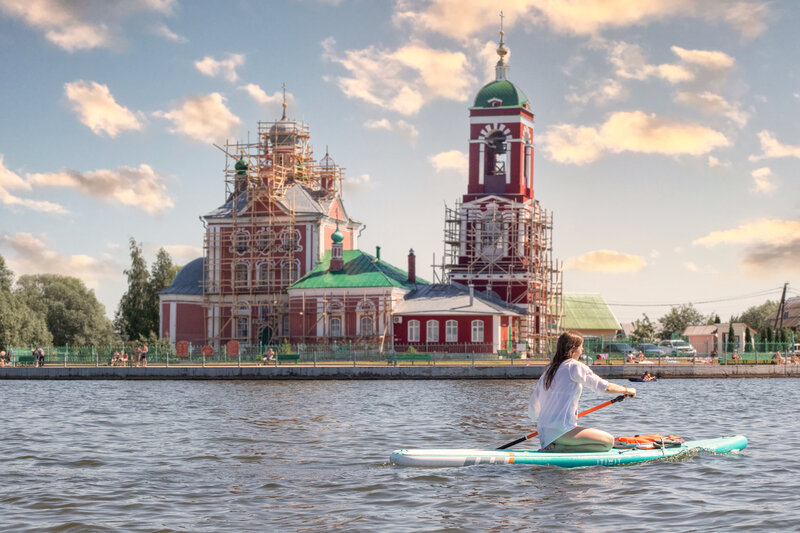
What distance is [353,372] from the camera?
183 ft

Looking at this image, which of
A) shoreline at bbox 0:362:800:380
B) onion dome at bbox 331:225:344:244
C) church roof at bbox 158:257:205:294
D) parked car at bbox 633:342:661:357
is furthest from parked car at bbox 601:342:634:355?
church roof at bbox 158:257:205:294

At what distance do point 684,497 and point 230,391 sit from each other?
3191 centimetres

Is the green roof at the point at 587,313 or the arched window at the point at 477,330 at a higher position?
the green roof at the point at 587,313

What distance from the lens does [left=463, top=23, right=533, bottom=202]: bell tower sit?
243ft

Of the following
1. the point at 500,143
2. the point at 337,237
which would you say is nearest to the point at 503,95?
the point at 500,143

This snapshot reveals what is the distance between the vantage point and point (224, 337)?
247ft

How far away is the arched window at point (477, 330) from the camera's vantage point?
6688cm

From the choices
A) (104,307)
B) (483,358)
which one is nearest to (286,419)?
(483,358)

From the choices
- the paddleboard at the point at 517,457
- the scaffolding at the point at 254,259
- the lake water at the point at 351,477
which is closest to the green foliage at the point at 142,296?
the scaffolding at the point at 254,259

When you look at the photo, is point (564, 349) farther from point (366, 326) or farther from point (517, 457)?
point (366, 326)

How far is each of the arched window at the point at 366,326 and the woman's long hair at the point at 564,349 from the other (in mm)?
53233

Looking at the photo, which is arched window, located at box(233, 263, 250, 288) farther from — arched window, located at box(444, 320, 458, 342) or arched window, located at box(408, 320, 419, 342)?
arched window, located at box(444, 320, 458, 342)

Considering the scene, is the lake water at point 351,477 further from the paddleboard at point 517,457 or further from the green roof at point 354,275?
the green roof at point 354,275

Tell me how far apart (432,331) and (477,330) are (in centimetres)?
297
